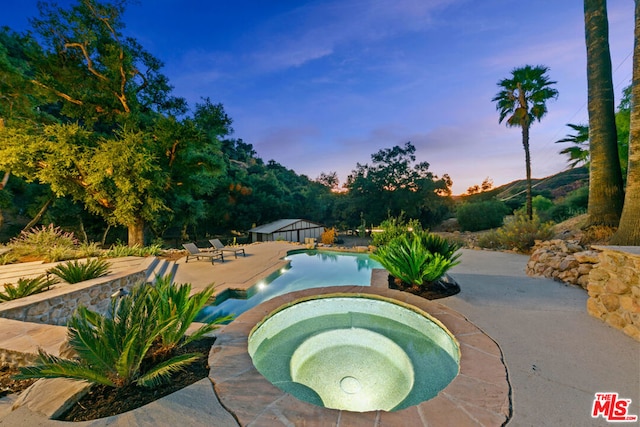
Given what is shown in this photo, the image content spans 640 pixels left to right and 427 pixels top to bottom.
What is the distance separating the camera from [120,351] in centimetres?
179

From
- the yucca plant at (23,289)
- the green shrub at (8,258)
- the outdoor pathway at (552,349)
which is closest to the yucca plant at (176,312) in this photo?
the outdoor pathway at (552,349)

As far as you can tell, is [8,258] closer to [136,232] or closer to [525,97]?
[136,232]

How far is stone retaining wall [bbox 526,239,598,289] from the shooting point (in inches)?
152

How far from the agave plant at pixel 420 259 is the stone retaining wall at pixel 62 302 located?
4633 mm

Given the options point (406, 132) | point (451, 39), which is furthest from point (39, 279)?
point (406, 132)

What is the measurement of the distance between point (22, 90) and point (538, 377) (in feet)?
53.3

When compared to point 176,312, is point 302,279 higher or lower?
lower

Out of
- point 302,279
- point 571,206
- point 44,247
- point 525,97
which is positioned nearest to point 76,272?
point 44,247

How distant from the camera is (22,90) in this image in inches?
342

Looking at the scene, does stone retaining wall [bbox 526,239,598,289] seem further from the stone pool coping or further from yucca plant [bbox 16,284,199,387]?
yucca plant [bbox 16,284,199,387]

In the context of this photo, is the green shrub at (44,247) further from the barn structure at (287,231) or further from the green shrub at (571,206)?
the green shrub at (571,206)

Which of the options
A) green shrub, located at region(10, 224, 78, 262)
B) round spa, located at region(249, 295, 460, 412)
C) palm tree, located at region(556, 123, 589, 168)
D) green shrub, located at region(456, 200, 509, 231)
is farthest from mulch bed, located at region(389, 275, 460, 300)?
green shrub, located at region(456, 200, 509, 231)

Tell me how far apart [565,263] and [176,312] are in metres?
6.37

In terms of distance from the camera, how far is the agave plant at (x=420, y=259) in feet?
12.2
